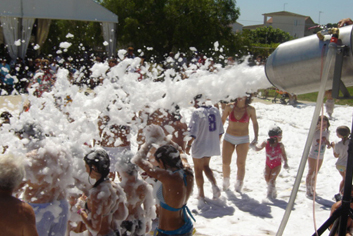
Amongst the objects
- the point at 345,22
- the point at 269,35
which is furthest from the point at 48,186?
the point at 269,35

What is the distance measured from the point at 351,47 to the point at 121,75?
2.95m

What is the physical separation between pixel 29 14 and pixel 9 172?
10.7 m

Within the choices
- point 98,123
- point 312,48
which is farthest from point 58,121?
point 312,48

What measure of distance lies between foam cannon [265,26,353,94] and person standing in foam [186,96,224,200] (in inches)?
93.7

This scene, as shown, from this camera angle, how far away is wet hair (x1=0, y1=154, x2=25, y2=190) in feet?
7.67

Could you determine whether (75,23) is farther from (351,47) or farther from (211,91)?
(351,47)

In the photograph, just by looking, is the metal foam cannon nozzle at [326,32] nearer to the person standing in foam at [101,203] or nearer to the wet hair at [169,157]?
the wet hair at [169,157]

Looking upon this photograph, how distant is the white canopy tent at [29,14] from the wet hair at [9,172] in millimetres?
9585

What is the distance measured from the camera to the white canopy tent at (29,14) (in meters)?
11.5

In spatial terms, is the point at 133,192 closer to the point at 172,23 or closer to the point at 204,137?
the point at 204,137

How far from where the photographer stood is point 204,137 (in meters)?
5.10

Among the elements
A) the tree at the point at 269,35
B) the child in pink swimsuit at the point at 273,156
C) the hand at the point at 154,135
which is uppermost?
the tree at the point at 269,35

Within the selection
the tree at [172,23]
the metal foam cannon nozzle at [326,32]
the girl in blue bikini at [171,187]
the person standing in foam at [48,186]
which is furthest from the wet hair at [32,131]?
the tree at [172,23]

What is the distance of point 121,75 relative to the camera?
465cm
